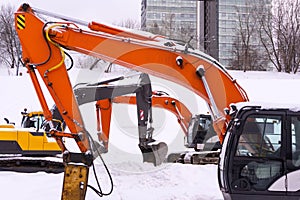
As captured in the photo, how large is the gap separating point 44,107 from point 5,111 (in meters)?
18.5

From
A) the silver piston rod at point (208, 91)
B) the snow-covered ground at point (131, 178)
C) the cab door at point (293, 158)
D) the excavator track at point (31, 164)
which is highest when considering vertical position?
the silver piston rod at point (208, 91)

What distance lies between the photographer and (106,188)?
332 inches

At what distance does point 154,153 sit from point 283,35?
133ft

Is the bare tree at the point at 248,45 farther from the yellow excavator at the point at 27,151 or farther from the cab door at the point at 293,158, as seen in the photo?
the cab door at the point at 293,158

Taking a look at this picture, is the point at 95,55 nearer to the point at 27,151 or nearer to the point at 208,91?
the point at 208,91

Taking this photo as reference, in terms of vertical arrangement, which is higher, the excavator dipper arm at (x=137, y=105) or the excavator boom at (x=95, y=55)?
the excavator boom at (x=95, y=55)

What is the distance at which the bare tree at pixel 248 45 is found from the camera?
48562 mm

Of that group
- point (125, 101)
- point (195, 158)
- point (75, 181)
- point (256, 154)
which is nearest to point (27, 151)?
point (125, 101)

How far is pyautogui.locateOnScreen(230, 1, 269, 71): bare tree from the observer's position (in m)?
48.6

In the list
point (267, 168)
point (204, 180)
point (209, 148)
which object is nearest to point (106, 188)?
point (204, 180)

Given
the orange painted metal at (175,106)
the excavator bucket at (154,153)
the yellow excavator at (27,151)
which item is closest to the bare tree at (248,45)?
the orange painted metal at (175,106)

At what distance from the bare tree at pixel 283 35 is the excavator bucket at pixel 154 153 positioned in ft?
Result: 127

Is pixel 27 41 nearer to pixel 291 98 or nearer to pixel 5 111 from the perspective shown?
pixel 5 111

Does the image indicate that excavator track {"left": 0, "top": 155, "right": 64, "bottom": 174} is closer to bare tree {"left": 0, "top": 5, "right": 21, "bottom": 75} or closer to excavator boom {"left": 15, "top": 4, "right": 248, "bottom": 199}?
excavator boom {"left": 15, "top": 4, "right": 248, "bottom": 199}
